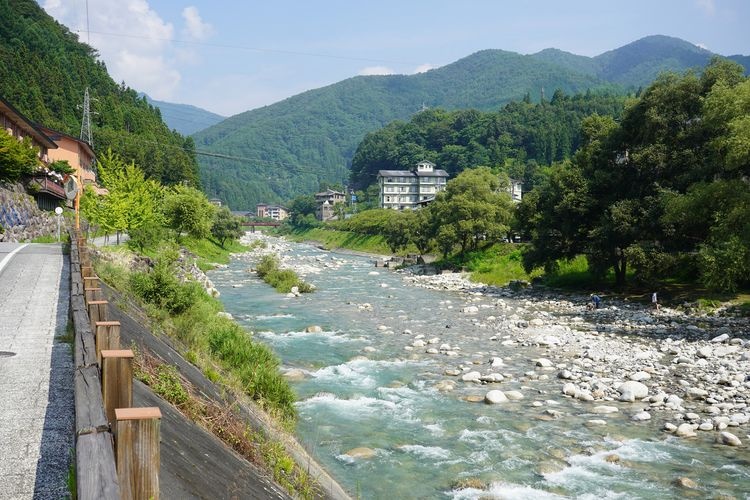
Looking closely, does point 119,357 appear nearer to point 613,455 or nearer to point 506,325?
point 613,455

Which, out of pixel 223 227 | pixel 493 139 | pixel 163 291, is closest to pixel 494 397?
pixel 163 291

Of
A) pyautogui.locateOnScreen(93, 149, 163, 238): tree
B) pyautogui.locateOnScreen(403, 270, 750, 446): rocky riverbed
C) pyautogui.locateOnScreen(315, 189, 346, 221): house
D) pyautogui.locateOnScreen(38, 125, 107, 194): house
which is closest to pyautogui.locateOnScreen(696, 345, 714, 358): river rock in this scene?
pyautogui.locateOnScreen(403, 270, 750, 446): rocky riverbed

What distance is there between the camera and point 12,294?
49.7 ft

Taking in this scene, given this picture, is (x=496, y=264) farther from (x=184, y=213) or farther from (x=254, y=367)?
(x=254, y=367)

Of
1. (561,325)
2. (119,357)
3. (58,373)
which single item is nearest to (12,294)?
(58,373)

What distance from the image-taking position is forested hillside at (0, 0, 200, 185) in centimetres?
7588

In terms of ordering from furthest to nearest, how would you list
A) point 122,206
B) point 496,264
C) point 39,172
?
1. point 496,264
2. point 39,172
3. point 122,206

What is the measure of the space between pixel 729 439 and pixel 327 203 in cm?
15102

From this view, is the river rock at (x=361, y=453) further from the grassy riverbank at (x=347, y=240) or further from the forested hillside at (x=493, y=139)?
the forested hillside at (x=493, y=139)

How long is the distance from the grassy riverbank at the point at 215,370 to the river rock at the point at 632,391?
9.92m

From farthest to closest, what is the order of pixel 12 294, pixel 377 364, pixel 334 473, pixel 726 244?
1. pixel 726 244
2. pixel 377 364
3. pixel 12 294
4. pixel 334 473

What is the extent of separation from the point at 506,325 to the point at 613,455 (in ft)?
55.3

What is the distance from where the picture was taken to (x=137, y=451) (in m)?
3.04

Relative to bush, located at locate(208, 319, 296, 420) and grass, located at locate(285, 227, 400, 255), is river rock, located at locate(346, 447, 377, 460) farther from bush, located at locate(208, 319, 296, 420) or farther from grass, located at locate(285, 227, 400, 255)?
grass, located at locate(285, 227, 400, 255)
